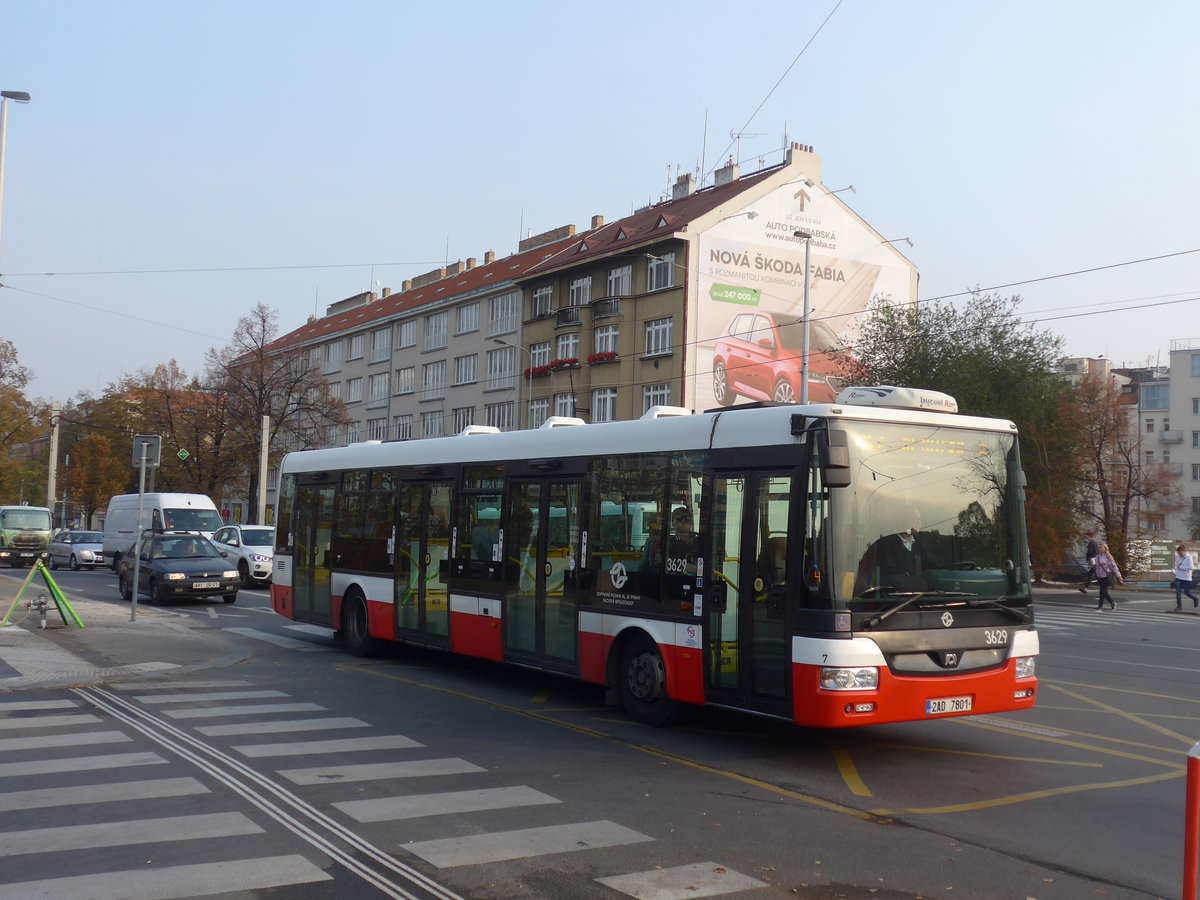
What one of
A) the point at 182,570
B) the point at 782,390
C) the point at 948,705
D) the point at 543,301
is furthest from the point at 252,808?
the point at 543,301

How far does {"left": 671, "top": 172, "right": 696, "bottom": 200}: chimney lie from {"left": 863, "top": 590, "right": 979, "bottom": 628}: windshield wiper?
49811 mm

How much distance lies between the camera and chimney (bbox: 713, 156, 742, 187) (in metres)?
54.6

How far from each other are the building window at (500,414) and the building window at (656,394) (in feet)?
36.6

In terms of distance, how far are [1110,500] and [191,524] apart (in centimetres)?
3726

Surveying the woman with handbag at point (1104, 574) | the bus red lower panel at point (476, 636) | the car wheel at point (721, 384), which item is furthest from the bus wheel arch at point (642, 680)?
the car wheel at point (721, 384)

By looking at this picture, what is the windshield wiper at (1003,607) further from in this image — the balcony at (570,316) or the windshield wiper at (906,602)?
the balcony at (570,316)

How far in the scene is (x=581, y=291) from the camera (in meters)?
54.2

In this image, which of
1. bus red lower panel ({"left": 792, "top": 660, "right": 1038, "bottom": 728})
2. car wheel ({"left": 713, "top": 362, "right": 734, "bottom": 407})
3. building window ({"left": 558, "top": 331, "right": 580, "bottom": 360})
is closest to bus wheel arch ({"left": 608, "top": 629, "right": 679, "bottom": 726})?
bus red lower panel ({"left": 792, "top": 660, "right": 1038, "bottom": 728})

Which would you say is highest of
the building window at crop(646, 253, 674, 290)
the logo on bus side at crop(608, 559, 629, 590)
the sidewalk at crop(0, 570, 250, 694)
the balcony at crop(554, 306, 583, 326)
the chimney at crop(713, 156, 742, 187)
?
the chimney at crop(713, 156, 742, 187)

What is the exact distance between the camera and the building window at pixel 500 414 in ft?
194

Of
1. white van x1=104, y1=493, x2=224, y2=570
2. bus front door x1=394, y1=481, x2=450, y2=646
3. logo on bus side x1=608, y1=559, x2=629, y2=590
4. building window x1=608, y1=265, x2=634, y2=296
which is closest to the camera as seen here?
logo on bus side x1=608, y1=559, x2=629, y2=590

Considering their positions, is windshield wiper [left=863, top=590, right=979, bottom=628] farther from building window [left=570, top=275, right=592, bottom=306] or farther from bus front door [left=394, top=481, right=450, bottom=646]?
building window [left=570, top=275, right=592, bottom=306]

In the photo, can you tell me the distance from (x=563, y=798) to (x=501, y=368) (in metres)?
54.1

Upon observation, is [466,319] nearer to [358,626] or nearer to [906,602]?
[358,626]
